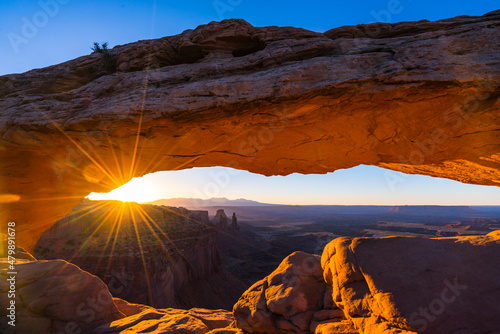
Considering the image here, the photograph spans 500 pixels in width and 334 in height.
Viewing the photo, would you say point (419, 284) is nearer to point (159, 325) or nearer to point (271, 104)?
point (271, 104)

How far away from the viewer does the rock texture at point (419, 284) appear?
278 centimetres

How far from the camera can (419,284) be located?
3.17 meters

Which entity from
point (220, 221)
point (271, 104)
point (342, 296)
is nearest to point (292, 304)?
point (342, 296)

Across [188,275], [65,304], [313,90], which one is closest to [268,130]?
[313,90]

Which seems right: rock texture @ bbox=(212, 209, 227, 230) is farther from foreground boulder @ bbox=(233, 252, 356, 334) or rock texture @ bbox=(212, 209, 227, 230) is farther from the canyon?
foreground boulder @ bbox=(233, 252, 356, 334)

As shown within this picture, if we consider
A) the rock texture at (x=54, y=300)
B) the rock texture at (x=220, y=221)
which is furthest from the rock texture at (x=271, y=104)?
the rock texture at (x=220, y=221)

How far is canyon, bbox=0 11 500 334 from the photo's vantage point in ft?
11.5

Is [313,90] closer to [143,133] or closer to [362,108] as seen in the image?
[362,108]

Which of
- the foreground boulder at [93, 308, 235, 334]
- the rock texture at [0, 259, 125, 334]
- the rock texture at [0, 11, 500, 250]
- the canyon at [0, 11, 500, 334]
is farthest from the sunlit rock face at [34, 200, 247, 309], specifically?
the foreground boulder at [93, 308, 235, 334]

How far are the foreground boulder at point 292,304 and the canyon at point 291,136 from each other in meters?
0.03

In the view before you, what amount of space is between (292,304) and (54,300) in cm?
577

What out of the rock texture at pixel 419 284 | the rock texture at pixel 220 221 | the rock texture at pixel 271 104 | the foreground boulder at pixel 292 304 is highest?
the rock texture at pixel 271 104

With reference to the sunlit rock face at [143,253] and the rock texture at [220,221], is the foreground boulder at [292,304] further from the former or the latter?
the rock texture at [220,221]

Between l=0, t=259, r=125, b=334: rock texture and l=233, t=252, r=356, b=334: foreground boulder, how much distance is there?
371 cm
